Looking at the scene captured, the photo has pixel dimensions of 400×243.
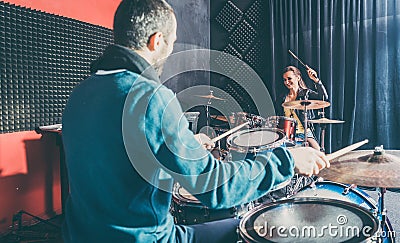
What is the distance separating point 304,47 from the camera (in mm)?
4484

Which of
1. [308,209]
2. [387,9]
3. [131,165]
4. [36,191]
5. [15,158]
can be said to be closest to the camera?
[131,165]

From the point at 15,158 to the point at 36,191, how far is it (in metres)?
0.36

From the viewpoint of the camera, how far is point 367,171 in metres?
1.40

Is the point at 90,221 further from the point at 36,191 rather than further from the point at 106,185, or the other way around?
the point at 36,191

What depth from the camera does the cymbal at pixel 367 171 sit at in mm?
1331

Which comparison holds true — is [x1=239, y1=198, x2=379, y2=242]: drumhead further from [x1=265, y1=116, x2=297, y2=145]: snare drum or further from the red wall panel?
the red wall panel

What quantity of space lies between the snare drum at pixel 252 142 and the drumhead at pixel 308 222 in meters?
0.61

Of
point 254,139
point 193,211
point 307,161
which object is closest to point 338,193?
point 254,139

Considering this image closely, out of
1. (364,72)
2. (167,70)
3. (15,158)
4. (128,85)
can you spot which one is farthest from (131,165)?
(364,72)

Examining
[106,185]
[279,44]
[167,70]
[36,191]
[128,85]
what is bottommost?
[36,191]

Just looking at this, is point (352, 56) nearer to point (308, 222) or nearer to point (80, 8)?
point (80, 8)

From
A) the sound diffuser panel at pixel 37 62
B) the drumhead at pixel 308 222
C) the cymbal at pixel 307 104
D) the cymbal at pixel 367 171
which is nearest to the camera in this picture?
the drumhead at pixel 308 222

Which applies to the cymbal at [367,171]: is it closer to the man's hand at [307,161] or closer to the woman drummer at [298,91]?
the man's hand at [307,161]

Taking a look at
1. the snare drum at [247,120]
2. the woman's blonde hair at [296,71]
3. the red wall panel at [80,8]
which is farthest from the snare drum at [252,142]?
the woman's blonde hair at [296,71]
